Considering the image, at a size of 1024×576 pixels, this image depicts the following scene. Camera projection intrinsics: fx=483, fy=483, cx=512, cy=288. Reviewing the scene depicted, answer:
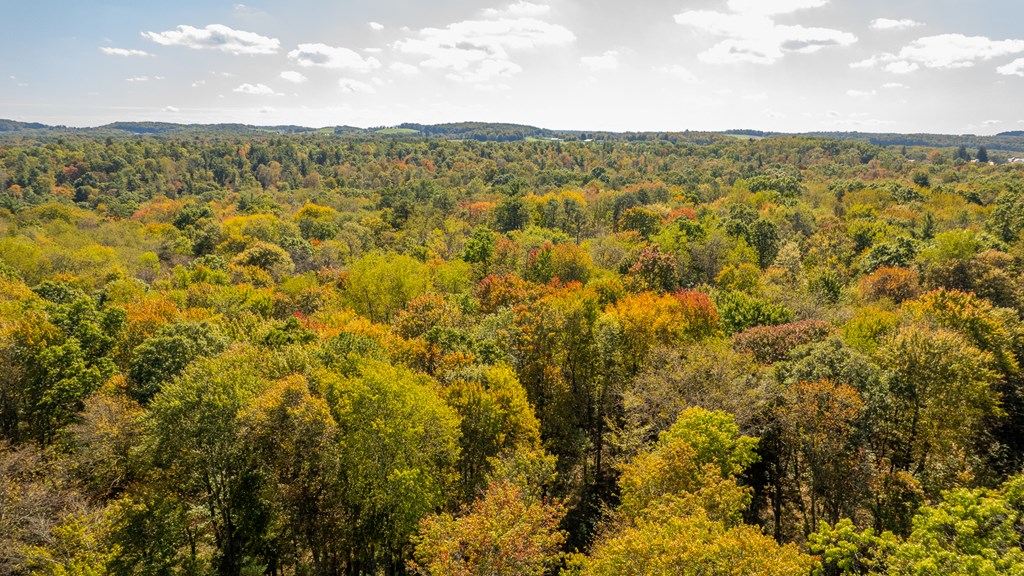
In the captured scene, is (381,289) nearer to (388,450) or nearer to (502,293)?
(502,293)

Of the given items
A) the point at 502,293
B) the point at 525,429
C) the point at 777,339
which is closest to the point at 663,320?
the point at 777,339

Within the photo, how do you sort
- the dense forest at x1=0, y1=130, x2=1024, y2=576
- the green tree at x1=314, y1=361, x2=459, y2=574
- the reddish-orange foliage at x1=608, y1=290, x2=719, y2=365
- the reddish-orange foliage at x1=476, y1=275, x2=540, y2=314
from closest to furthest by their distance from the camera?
1. the dense forest at x1=0, y1=130, x2=1024, y2=576
2. the green tree at x1=314, y1=361, x2=459, y2=574
3. the reddish-orange foliage at x1=608, y1=290, x2=719, y2=365
4. the reddish-orange foliage at x1=476, y1=275, x2=540, y2=314

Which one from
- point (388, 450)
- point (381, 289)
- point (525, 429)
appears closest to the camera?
point (388, 450)

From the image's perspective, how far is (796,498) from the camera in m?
29.4

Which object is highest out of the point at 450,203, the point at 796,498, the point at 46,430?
the point at 450,203

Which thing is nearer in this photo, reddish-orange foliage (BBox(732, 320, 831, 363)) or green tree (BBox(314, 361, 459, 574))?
green tree (BBox(314, 361, 459, 574))

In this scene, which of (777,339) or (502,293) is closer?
(777,339)

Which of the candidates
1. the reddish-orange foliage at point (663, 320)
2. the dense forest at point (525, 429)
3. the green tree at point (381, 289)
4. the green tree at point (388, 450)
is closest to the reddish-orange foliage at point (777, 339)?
the dense forest at point (525, 429)

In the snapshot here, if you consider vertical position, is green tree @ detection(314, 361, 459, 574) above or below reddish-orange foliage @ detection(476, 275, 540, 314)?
below

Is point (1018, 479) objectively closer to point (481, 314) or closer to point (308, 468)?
point (308, 468)

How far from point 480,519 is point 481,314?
29.5 m

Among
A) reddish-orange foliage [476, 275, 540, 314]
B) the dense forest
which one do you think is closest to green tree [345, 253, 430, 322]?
the dense forest

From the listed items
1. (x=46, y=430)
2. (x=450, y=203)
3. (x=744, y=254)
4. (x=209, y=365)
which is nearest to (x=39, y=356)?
(x=46, y=430)

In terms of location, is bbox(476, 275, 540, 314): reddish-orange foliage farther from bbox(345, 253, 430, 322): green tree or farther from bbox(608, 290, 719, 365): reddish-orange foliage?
bbox(608, 290, 719, 365): reddish-orange foliage
